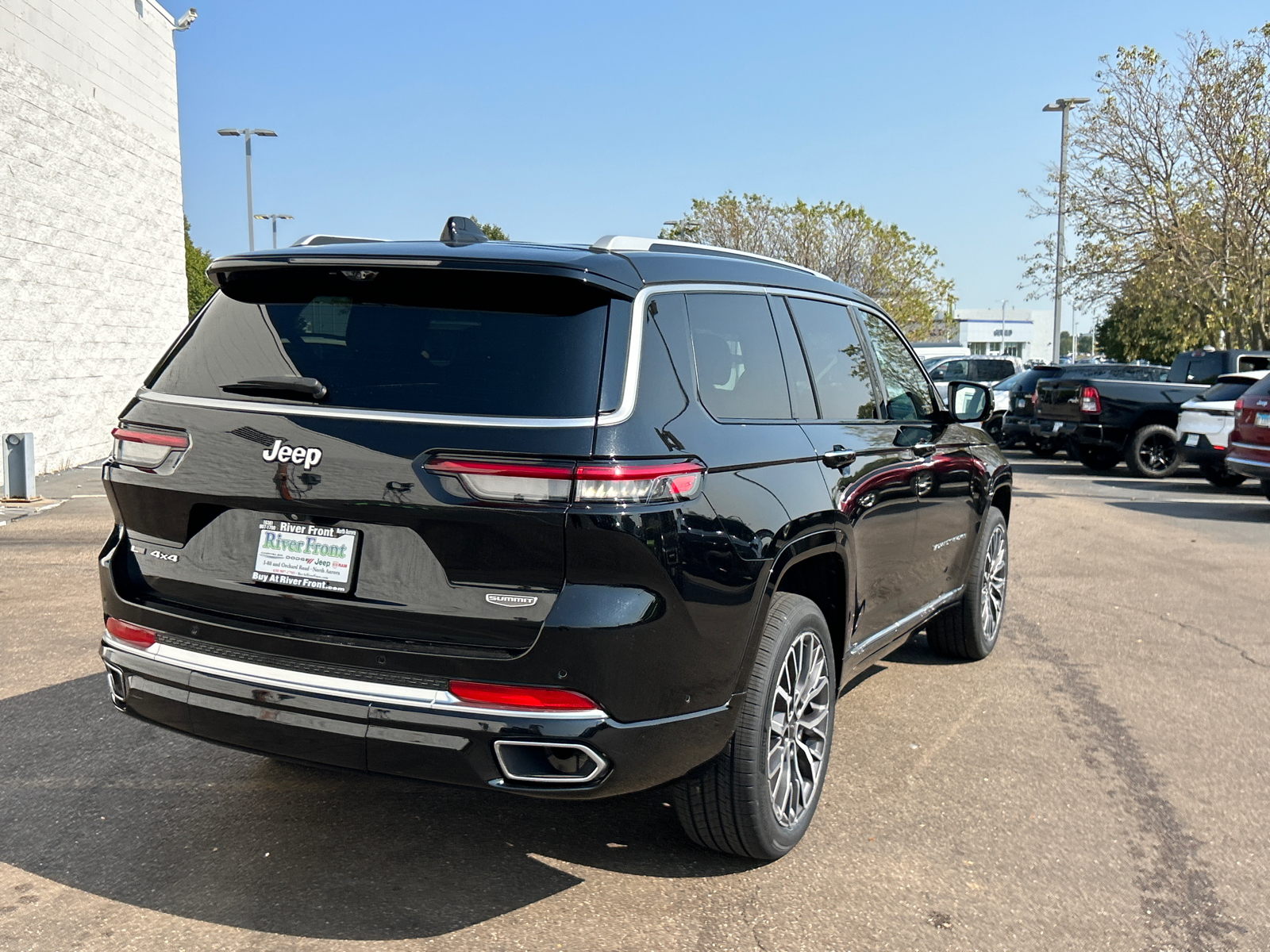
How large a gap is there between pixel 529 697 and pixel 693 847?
1.18 metres

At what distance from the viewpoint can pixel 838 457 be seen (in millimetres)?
4074

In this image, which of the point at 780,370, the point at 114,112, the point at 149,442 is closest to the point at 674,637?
the point at 780,370

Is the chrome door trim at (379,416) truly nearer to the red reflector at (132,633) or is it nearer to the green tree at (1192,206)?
the red reflector at (132,633)

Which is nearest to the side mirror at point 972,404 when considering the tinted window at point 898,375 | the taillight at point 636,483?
the tinted window at point 898,375

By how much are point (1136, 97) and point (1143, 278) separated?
13.6ft

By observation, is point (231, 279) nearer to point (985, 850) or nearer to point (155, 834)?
point (155, 834)

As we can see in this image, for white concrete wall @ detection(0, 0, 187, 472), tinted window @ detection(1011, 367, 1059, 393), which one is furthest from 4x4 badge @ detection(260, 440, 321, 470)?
tinted window @ detection(1011, 367, 1059, 393)

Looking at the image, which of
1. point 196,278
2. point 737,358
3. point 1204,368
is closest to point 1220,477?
point 1204,368

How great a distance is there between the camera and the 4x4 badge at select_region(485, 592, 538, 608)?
9.50ft

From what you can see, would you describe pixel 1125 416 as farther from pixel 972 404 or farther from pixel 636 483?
pixel 636 483

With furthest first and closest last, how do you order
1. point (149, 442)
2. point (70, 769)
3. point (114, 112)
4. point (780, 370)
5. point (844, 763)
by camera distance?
point (114, 112) → point (844, 763) → point (70, 769) → point (780, 370) → point (149, 442)

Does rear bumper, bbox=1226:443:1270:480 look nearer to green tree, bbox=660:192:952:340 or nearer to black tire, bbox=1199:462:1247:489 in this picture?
black tire, bbox=1199:462:1247:489

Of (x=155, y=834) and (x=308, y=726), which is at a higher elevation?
(x=308, y=726)

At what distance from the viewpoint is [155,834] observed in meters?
3.74
